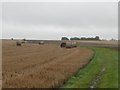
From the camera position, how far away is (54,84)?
1692 centimetres

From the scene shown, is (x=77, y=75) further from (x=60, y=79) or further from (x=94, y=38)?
(x=94, y=38)

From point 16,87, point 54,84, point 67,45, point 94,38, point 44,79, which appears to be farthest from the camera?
point 94,38

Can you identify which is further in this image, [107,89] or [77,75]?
[77,75]

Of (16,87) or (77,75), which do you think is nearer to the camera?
(16,87)

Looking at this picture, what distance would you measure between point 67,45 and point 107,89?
58.1 m

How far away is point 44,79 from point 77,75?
12.6ft

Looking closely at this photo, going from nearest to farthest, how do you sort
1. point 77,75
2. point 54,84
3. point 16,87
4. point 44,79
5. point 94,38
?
point 16,87 < point 54,84 < point 44,79 < point 77,75 < point 94,38

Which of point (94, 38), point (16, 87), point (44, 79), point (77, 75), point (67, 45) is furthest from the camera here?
point (94, 38)

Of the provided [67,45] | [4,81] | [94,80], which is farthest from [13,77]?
[67,45]

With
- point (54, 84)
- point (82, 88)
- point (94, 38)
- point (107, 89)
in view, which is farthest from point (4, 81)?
point (94, 38)

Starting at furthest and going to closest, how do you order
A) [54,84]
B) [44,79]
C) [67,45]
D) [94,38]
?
[94,38] → [67,45] → [44,79] → [54,84]

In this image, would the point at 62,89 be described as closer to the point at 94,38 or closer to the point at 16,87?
the point at 16,87

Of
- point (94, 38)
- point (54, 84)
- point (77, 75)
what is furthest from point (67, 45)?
point (94, 38)

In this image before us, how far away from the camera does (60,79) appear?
736 inches
